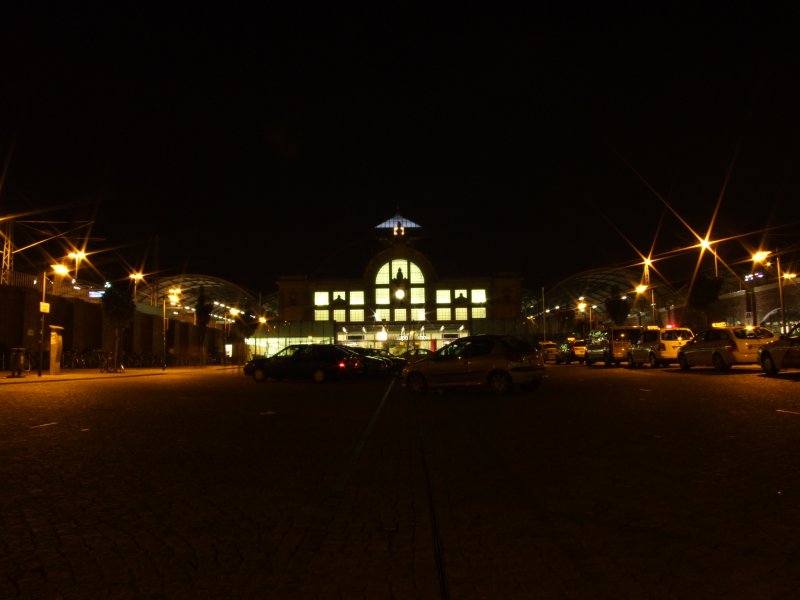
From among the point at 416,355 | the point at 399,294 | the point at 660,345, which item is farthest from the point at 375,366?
the point at 399,294

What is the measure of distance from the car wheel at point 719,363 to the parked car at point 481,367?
996 cm

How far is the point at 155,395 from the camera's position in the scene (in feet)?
59.5

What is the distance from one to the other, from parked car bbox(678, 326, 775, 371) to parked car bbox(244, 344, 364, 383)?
43.1 ft

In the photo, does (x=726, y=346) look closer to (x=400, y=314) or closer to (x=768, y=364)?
(x=768, y=364)

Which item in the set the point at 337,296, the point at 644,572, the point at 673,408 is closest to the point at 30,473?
the point at 644,572

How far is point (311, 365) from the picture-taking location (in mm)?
24906

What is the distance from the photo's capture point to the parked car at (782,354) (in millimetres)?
18797

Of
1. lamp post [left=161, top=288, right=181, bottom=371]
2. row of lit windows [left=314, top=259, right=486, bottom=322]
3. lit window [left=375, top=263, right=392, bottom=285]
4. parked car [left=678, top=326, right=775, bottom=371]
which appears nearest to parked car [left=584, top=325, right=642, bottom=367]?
parked car [left=678, top=326, right=775, bottom=371]

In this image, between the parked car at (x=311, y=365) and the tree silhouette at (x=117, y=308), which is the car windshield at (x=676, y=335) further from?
the tree silhouette at (x=117, y=308)

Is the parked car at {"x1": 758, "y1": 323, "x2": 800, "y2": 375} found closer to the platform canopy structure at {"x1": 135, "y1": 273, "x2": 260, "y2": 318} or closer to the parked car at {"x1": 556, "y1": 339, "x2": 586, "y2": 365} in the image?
the parked car at {"x1": 556, "y1": 339, "x2": 586, "y2": 365}

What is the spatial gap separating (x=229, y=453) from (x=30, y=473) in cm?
221

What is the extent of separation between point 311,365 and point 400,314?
212 ft

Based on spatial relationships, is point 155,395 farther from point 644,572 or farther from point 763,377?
point 763,377

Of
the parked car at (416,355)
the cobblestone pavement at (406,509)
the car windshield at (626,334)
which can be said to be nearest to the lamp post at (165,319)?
the parked car at (416,355)
